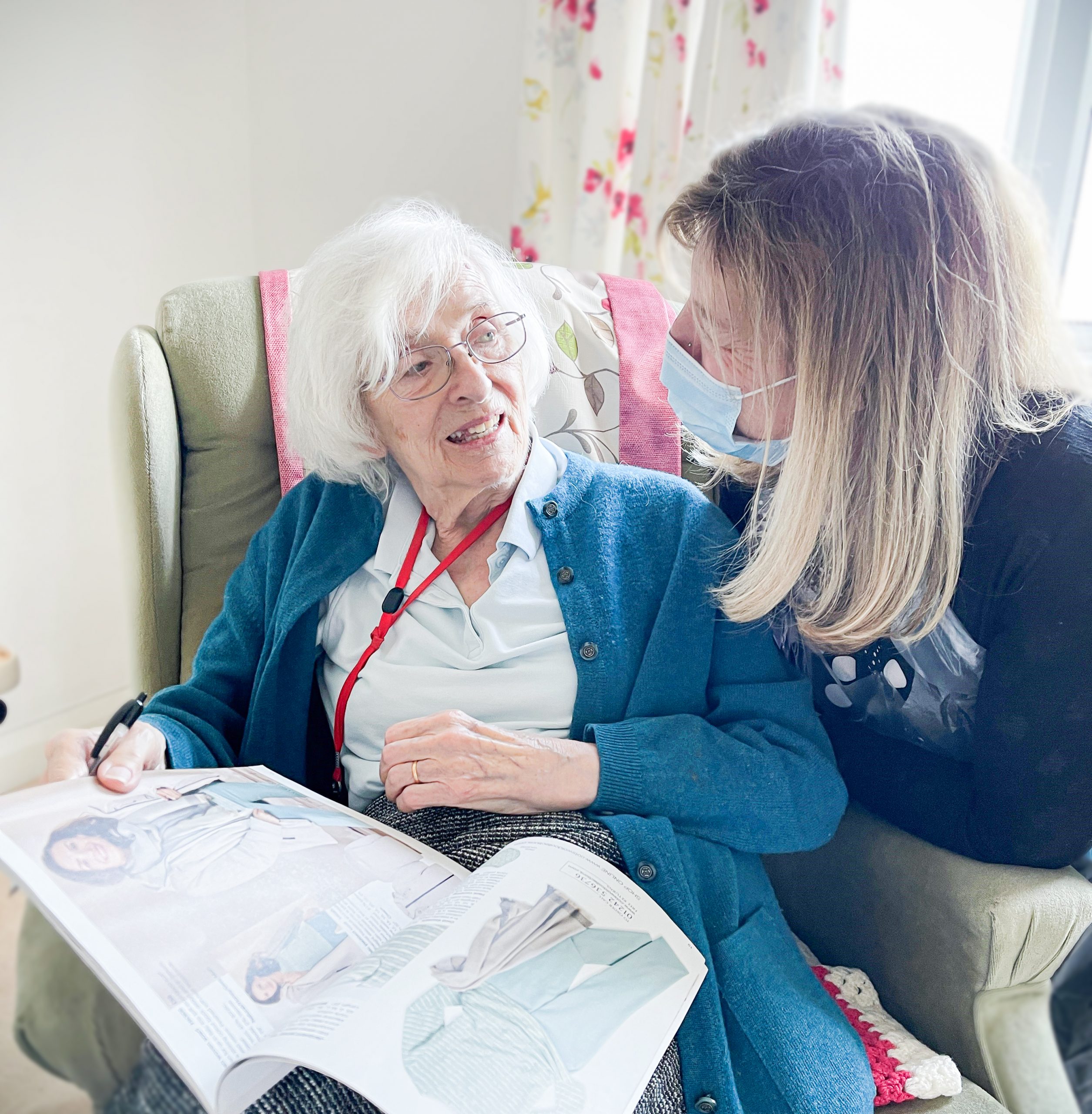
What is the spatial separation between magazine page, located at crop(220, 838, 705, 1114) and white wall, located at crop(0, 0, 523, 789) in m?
1.57

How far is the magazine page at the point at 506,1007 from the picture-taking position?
23.3 inches

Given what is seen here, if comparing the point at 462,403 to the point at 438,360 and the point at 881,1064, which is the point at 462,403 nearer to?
the point at 438,360

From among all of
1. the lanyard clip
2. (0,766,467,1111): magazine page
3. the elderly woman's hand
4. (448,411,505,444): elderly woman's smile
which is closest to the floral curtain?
(448,411,505,444): elderly woman's smile

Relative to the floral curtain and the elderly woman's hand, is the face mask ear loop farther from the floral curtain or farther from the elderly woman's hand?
the floral curtain

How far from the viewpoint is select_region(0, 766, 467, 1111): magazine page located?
636mm

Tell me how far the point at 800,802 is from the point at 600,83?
5.18 feet

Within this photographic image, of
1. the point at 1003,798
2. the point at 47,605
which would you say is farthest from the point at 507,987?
the point at 47,605

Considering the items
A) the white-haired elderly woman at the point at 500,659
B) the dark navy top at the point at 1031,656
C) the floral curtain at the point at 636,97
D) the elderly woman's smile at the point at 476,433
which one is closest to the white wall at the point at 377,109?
the floral curtain at the point at 636,97

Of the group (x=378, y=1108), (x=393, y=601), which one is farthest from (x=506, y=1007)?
(x=393, y=601)

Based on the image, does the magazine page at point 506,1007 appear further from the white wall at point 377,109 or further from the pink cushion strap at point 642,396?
the white wall at point 377,109

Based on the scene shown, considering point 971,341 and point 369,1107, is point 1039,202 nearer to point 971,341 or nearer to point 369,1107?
point 971,341

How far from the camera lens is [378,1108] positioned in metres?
0.61

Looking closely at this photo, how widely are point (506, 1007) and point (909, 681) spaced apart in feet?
1.84

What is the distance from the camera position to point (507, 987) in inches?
26.4
